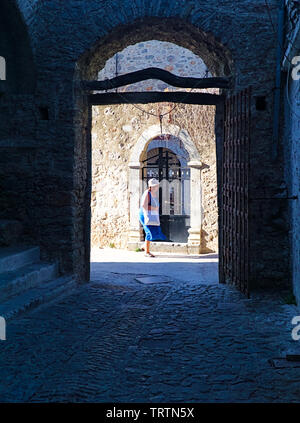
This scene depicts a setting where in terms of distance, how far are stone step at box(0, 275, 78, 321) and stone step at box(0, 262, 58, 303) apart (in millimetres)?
64

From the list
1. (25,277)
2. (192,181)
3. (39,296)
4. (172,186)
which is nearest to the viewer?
(39,296)

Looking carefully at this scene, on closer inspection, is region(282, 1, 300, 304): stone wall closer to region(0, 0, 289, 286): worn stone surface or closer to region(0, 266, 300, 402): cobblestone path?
region(0, 0, 289, 286): worn stone surface

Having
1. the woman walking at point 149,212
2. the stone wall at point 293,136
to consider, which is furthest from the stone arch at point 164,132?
the stone wall at point 293,136

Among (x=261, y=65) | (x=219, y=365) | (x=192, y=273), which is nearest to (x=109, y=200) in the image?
(x=192, y=273)

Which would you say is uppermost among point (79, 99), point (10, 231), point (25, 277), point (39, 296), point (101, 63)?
point (101, 63)

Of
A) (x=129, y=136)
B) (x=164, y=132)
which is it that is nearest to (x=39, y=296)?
(x=164, y=132)

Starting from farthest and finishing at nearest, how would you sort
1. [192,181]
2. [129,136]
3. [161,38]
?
[129,136] < [192,181] < [161,38]

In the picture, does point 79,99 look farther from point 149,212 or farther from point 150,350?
point 149,212

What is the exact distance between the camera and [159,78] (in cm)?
624

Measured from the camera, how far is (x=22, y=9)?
5.73 meters

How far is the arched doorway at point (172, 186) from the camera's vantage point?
40.0ft

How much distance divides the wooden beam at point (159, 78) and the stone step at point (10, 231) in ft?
6.76

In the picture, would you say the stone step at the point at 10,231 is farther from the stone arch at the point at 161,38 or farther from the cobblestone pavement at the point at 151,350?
the stone arch at the point at 161,38

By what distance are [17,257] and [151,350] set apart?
7.92ft
